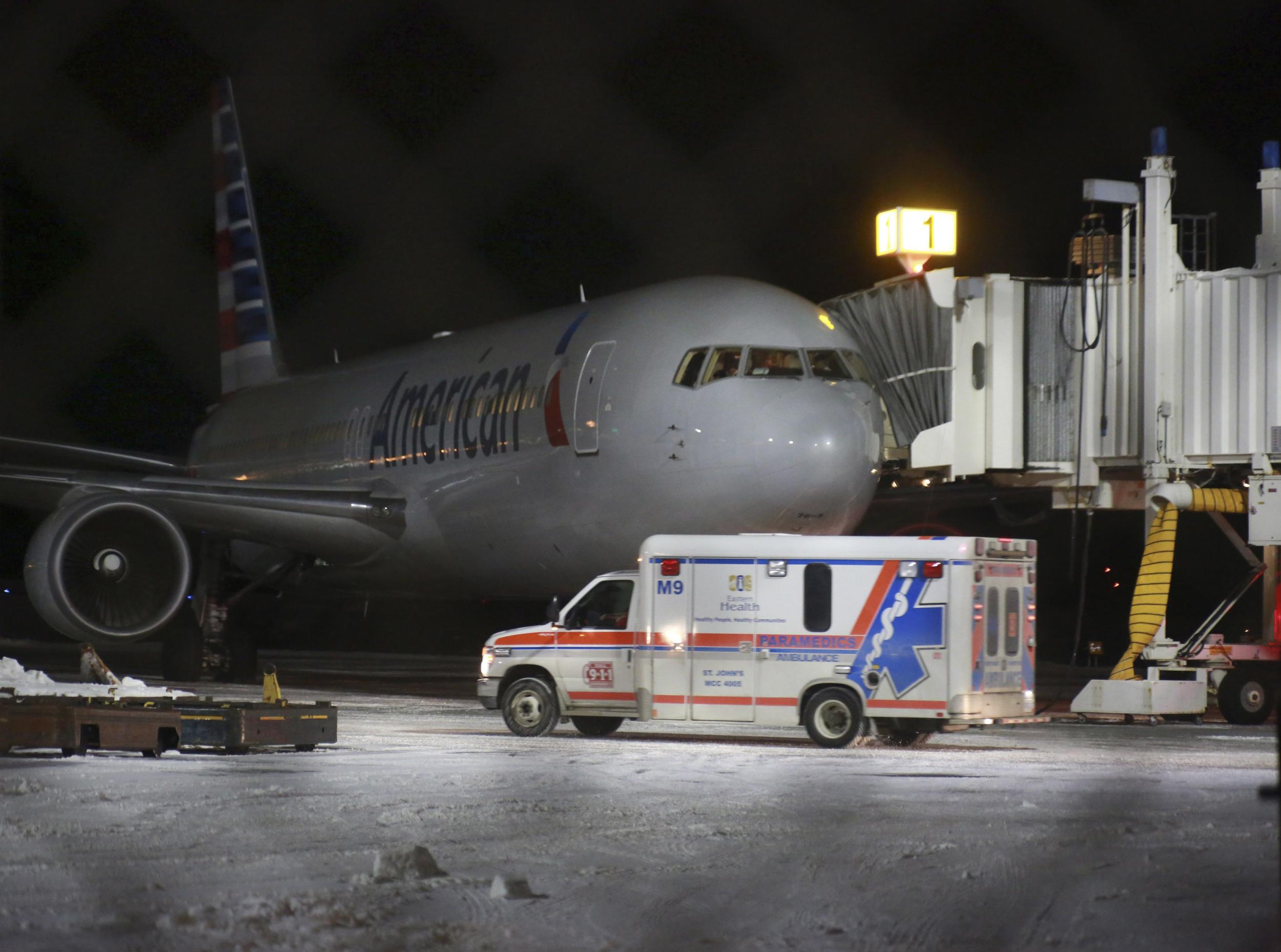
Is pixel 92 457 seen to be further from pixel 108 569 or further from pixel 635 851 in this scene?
pixel 635 851

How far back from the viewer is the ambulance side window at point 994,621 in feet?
42.3

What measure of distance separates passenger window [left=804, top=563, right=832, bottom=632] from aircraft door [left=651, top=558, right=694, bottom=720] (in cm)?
90

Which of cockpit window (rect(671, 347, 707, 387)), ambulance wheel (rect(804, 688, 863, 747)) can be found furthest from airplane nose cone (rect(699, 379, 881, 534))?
ambulance wheel (rect(804, 688, 863, 747))

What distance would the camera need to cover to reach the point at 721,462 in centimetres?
1452

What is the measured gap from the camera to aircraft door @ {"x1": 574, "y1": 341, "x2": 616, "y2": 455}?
15727mm

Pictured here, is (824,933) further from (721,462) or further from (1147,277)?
(1147,277)

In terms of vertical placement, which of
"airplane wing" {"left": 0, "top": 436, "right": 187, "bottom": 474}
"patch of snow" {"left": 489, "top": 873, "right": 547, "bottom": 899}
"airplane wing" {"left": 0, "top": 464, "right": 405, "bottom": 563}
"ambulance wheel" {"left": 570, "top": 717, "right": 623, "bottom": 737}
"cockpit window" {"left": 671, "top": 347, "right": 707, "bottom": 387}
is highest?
"cockpit window" {"left": 671, "top": 347, "right": 707, "bottom": 387}

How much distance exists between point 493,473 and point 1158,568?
6347mm

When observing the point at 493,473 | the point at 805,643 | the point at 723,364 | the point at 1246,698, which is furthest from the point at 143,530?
the point at 1246,698

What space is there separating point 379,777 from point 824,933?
189 inches

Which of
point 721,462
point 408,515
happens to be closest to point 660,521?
point 721,462

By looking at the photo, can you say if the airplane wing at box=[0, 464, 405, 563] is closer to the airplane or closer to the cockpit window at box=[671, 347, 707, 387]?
the airplane

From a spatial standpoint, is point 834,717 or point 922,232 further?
point 922,232

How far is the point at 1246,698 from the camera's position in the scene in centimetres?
1501
